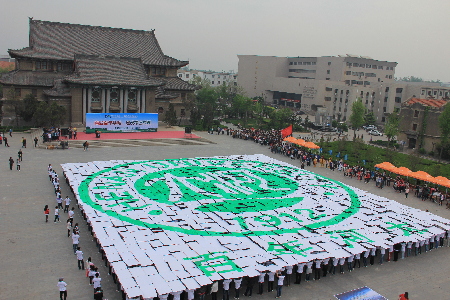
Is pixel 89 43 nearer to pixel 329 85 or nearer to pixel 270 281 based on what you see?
pixel 329 85

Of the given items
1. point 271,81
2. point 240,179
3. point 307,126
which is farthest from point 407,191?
point 271,81

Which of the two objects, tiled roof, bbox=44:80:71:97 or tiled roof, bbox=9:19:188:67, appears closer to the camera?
tiled roof, bbox=44:80:71:97

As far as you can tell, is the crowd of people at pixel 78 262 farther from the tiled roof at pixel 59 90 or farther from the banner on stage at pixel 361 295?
the tiled roof at pixel 59 90

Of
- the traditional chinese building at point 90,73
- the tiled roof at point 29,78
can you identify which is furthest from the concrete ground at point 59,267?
the tiled roof at point 29,78

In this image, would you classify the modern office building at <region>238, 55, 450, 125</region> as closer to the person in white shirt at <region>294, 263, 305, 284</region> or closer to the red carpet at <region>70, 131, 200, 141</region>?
the red carpet at <region>70, 131, 200, 141</region>

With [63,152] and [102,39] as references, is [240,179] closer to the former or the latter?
[63,152]

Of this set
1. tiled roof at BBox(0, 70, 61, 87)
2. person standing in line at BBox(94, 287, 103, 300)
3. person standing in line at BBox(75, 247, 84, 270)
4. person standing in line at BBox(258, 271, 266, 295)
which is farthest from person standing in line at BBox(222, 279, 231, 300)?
tiled roof at BBox(0, 70, 61, 87)
